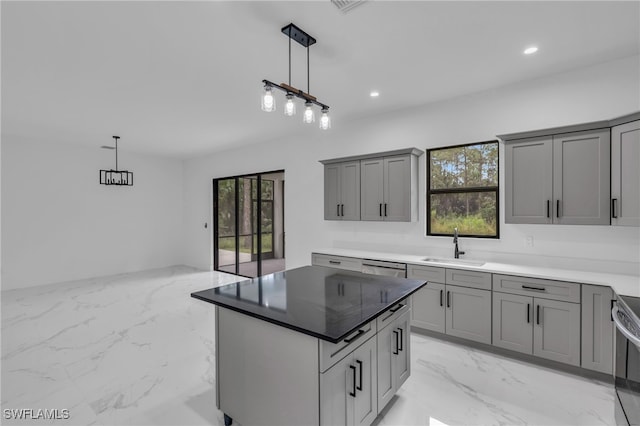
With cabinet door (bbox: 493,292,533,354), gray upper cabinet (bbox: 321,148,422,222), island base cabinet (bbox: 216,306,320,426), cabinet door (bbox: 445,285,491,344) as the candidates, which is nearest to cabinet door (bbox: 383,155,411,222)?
gray upper cabinet (bbox: 321,148,422,222)

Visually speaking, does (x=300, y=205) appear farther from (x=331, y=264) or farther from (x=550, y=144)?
(x=550, y=144)

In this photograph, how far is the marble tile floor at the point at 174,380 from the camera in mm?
2123

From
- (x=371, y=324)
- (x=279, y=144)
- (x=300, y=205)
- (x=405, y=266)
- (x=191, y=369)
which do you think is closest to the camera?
(x=371, y=324)

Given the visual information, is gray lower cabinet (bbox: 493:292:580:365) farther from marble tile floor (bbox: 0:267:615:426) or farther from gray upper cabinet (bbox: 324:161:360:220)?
gray upper cabinet (bbox: 324:161:360:220)

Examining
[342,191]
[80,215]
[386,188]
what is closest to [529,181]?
[386,188]

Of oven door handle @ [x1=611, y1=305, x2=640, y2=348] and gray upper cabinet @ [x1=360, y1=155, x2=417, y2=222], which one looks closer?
oven door handle @ [x1=611, y1=305, x2=640, y2=348]

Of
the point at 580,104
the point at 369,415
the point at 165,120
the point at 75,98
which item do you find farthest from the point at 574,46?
the point at 75,98

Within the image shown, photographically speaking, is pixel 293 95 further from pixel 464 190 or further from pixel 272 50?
pixel 464 190

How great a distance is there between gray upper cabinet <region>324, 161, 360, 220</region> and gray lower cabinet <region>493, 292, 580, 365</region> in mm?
1958

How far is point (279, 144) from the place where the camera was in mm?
5500

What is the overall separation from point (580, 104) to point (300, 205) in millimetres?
3701

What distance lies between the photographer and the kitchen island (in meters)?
1.52

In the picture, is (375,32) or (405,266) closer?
(375,32)

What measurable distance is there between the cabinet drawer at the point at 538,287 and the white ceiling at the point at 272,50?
77.8 inches
